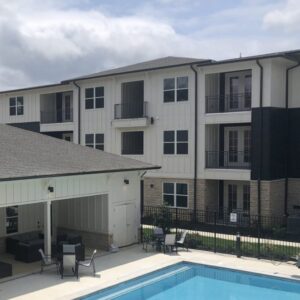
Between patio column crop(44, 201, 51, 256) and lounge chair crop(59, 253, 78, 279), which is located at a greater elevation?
patio column crop(44, 201, 51, 256)

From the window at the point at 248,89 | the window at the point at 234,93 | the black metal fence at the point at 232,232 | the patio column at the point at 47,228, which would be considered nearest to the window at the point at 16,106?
the black metal fence at the point at 232,232

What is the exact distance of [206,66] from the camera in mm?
25656

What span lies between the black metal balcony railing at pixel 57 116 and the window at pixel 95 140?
4.29m

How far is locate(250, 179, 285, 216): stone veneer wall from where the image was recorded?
2391 centimetres

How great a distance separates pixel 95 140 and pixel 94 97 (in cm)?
283

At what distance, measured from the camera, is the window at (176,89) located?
88.4ft

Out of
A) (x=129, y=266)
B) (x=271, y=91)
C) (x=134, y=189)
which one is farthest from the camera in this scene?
(x=271, y=91)

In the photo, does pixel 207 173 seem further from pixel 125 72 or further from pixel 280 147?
pixel 125 72

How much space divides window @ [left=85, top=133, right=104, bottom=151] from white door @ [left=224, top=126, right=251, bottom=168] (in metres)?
8.36

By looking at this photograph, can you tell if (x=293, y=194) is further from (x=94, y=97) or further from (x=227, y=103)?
(x=94, y=97)

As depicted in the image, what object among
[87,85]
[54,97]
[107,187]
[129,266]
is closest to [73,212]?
[107,187]

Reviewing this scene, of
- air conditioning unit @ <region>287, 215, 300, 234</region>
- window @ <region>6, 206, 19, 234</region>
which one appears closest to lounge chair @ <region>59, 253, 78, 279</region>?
window @ <region>6, 206, 19, 234</region>

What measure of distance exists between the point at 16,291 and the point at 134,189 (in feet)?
26.0

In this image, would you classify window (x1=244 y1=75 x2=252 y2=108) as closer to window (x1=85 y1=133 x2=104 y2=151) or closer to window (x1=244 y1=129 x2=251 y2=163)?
window (x1=244 y1=129 x2=251 y2=163)
